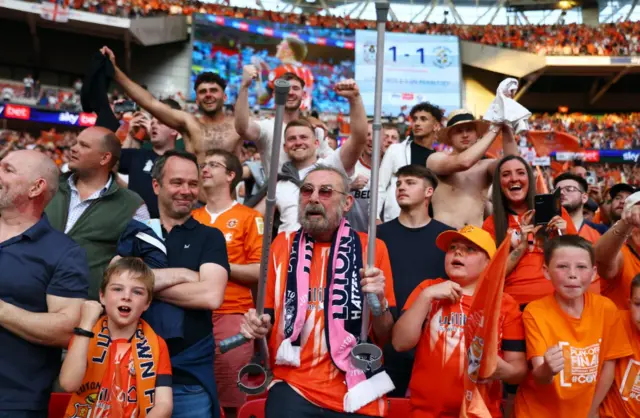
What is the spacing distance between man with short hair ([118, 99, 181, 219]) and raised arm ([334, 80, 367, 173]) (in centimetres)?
149

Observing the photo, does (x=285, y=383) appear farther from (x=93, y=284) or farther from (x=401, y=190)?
(x=401, y=190)

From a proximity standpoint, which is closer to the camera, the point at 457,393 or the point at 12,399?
the point at 12,399

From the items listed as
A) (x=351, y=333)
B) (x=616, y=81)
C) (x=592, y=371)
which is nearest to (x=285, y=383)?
(x=351, y=333)

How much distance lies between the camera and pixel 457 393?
10.6 ft

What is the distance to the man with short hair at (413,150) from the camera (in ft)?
17.5

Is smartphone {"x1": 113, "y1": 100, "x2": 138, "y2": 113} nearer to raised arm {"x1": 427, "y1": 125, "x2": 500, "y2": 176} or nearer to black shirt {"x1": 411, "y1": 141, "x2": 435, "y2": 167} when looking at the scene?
black shirt {"x1": 411, "y1": 141, "x2": 435, "y2": 167}

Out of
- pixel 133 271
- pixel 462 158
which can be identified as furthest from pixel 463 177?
pixel 133 271

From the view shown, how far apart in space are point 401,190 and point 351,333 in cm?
140

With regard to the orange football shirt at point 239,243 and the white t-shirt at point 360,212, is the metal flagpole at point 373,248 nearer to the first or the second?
the orange football shirt at point 239,243

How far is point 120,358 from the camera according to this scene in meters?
2.95

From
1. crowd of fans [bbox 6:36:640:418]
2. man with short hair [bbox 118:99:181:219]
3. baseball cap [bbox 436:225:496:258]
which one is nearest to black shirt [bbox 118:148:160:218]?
man with short hair [bbox 118:99:181:219]

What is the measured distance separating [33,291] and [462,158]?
292cm

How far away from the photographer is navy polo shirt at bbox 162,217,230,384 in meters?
3.21

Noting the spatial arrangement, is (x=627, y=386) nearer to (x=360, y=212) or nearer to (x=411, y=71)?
(x=360, y=212)
